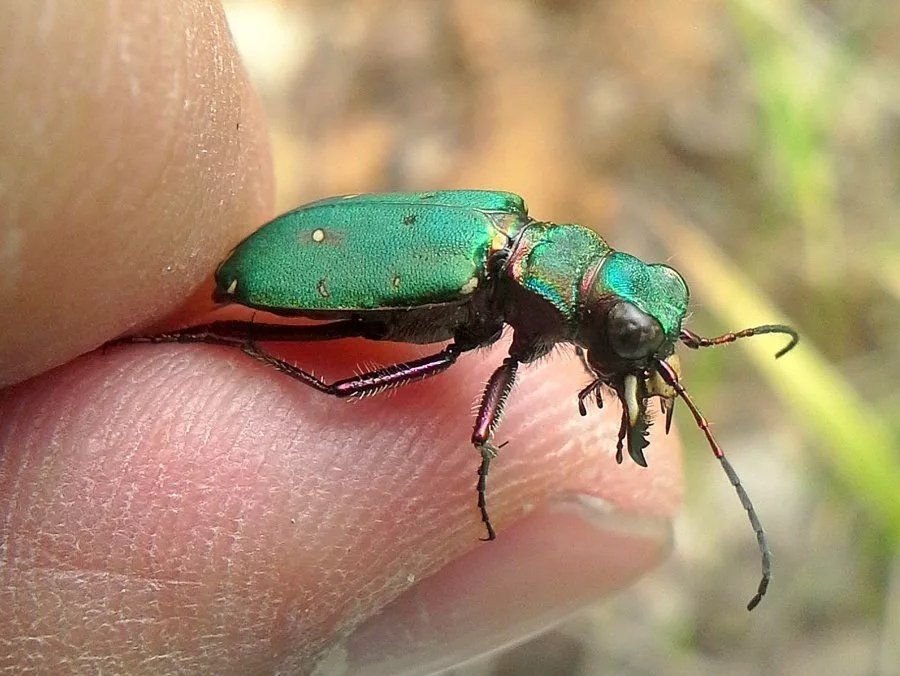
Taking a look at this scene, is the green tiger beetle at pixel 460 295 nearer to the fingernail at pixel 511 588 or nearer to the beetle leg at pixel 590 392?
the beetle leg at pixel 590 392

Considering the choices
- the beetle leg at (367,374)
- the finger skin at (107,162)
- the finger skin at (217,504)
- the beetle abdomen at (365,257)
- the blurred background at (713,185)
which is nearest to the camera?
the finger skin at (107,162)

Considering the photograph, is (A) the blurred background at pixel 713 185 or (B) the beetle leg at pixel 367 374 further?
(A) the blurred background at pixel 713 185

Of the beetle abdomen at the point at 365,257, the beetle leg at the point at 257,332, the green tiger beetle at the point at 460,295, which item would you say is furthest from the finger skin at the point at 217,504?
the beetle abdomen at the point at 365,257

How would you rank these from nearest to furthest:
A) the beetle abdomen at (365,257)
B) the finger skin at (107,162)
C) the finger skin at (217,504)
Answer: the finger skin at (107,162) → the finger skin at (217,504) → the beetle abdomen at (365,257)

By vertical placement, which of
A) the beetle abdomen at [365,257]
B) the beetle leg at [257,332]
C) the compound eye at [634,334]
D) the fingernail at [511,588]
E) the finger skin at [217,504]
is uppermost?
the beetle abdomen at [365,257]

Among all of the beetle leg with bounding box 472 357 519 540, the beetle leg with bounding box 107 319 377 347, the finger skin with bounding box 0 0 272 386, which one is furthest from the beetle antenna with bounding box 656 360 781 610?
the finger skin with bounding box 0 0 272 386

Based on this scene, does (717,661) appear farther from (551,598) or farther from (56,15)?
(56,15)

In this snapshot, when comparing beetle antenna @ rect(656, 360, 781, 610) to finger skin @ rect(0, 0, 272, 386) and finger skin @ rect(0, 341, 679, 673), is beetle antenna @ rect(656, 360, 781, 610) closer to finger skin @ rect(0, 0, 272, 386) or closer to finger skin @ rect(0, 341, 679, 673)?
finger skin @ rect(0, 341, 679, 673)
